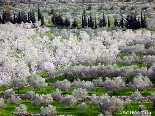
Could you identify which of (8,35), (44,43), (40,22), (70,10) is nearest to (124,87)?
(44,43)

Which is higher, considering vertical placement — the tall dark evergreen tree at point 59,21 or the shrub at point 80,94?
the tall dark evergreen tree at point 59,21

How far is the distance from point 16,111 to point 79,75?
22.5 m

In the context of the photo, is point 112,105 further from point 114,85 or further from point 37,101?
point 37,101

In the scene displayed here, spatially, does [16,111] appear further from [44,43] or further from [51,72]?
[44,43]

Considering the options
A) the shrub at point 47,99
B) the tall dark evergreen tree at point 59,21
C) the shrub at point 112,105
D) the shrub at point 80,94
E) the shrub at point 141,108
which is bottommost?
the shrub at point 47,99

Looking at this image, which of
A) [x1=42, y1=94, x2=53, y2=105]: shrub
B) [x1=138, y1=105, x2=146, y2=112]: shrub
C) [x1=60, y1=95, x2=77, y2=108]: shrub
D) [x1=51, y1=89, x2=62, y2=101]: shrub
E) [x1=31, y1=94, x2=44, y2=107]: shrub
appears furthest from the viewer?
[x1=51, y1=89, x2=62, y2=101]: shrub

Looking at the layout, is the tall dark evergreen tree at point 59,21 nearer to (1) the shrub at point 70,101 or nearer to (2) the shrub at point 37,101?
(2) the shrub at point 37,101

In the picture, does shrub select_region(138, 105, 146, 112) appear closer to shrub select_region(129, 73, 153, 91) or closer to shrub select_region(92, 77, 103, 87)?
shrub select_region(129, 73, 153, 91)

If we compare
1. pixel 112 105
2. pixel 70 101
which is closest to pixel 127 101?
pixel 112 105

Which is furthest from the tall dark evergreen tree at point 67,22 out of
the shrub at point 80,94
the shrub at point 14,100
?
the shrub at point 14,100

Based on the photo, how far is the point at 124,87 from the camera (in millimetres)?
64938

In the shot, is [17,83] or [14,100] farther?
[17,83]

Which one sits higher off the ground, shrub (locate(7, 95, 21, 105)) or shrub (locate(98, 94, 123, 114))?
shrub (locate(98, 94, 123, 114))

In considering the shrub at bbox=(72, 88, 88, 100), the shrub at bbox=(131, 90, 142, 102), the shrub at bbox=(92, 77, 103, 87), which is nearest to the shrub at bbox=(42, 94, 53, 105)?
the shrub at bbox=(72, 88, 88, 100)
